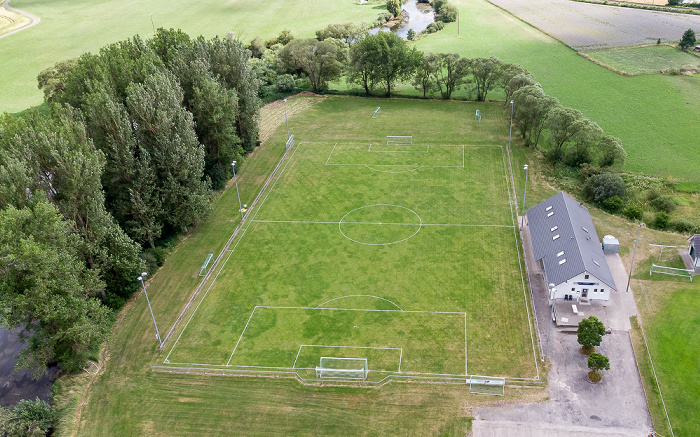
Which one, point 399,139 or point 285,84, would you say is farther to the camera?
point 285,84

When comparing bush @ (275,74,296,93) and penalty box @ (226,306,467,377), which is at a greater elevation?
bush @ (275,74,296,93)

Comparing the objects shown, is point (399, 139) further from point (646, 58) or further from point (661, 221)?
point (646, 58)

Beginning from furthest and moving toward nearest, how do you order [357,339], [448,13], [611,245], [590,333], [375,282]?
1. [448,13]
2. [611,245]
3. [375,282]
4. [357,339]
5. [590,333]

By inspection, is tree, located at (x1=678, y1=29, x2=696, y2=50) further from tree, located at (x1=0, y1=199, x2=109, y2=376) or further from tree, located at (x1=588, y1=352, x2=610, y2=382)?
tree, located at (x1=0, y1=199, x2=109, y2=376)

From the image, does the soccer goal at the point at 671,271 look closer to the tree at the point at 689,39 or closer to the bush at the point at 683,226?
the bush at the point at 683,226

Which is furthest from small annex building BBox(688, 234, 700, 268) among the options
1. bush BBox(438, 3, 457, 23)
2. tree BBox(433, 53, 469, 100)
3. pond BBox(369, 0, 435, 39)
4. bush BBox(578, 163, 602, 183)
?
bush BBox(438, 3, 457, 23)

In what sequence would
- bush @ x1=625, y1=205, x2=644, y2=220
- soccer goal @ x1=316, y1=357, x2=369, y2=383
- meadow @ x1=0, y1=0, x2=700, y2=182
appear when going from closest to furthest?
1. soccer goal @ x1=316, y1=357, x2=369, y2=383
2. bush @ x1=625, y1=205, x2=644, y2=220
3. meadow @ x1=0, y1=0, x2=700, y2=182

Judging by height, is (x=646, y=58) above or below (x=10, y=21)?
below

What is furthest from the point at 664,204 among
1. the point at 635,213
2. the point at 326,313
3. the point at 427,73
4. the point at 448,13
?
the point at 448,13
